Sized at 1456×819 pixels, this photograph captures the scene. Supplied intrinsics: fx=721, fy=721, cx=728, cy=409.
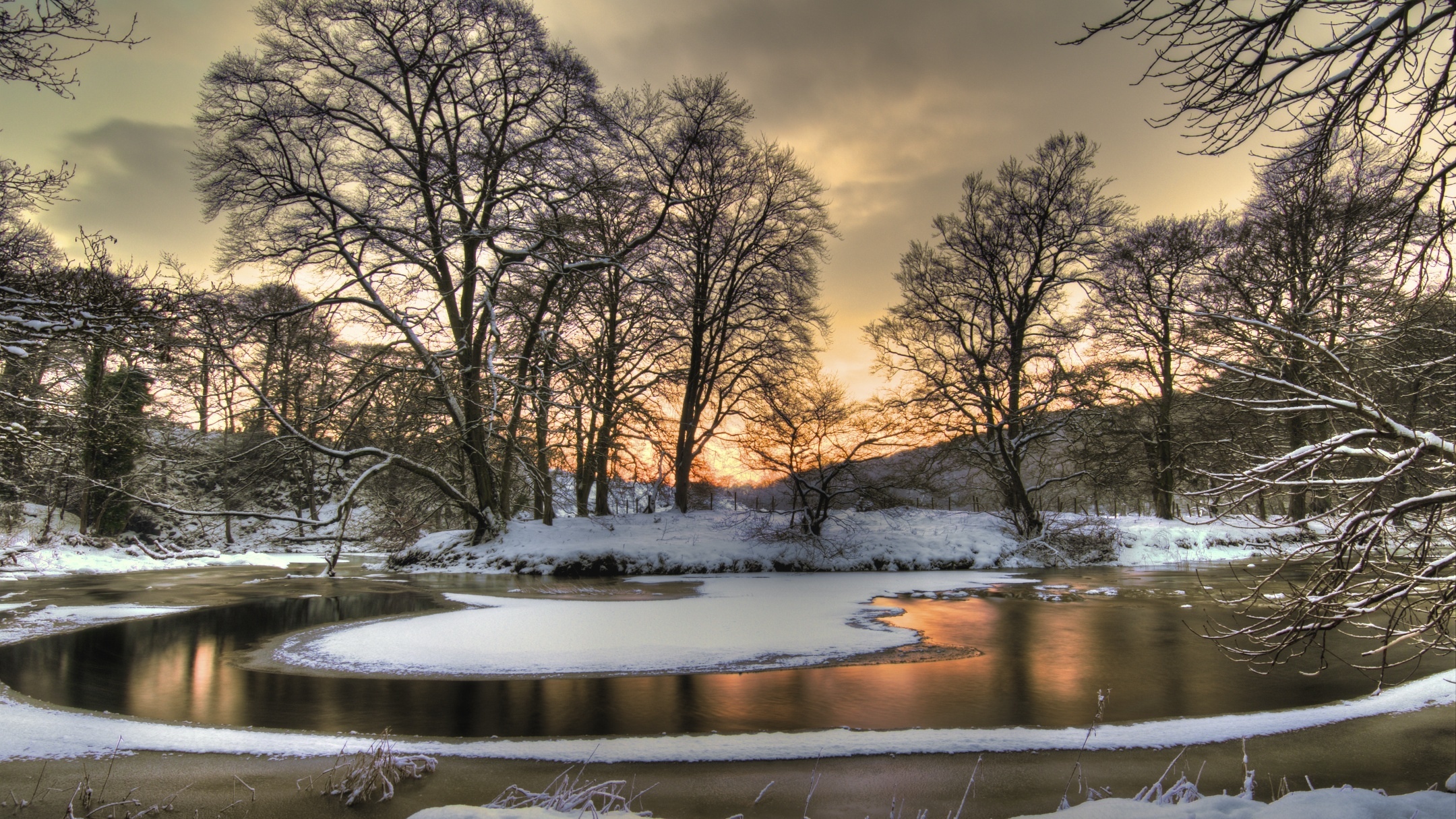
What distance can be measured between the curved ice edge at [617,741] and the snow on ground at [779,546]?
37.8 feet

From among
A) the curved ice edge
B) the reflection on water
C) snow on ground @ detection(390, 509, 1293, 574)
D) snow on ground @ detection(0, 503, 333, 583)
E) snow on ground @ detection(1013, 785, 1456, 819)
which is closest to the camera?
snow on ground @ detection(1013, 785, 1456, 819)

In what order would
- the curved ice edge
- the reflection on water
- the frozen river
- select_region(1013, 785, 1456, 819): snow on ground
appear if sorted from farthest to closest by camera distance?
the frozen river
the reflection on water
the curved ice edge
select_region(1013, 785, 1456, 819): snow on ground

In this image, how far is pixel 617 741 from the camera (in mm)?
5219

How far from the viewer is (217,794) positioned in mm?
4129

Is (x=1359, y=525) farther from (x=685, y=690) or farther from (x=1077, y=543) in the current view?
(x=1077, y=543)

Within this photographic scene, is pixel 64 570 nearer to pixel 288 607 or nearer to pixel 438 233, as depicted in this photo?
pixel 288 607

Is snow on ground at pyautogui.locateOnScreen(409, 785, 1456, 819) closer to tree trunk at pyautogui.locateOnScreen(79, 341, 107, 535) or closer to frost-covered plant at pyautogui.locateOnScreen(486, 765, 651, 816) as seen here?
frost-covered plant at pyautogui.locateOnScreen(486, 765, 651, 816)

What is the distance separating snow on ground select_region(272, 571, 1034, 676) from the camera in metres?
7.96

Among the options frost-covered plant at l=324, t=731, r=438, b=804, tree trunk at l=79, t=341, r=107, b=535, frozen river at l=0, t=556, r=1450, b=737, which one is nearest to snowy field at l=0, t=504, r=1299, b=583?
tree trunk at l=79, t=341, r=107, b=535

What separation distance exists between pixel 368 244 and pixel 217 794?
1443 cm

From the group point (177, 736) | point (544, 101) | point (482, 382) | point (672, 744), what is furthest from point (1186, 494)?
point (544, 101)

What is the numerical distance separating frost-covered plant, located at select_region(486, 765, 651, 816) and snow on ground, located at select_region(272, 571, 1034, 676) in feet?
11.7

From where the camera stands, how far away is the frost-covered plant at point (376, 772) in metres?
4.11

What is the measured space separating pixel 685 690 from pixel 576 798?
3.49 metres
